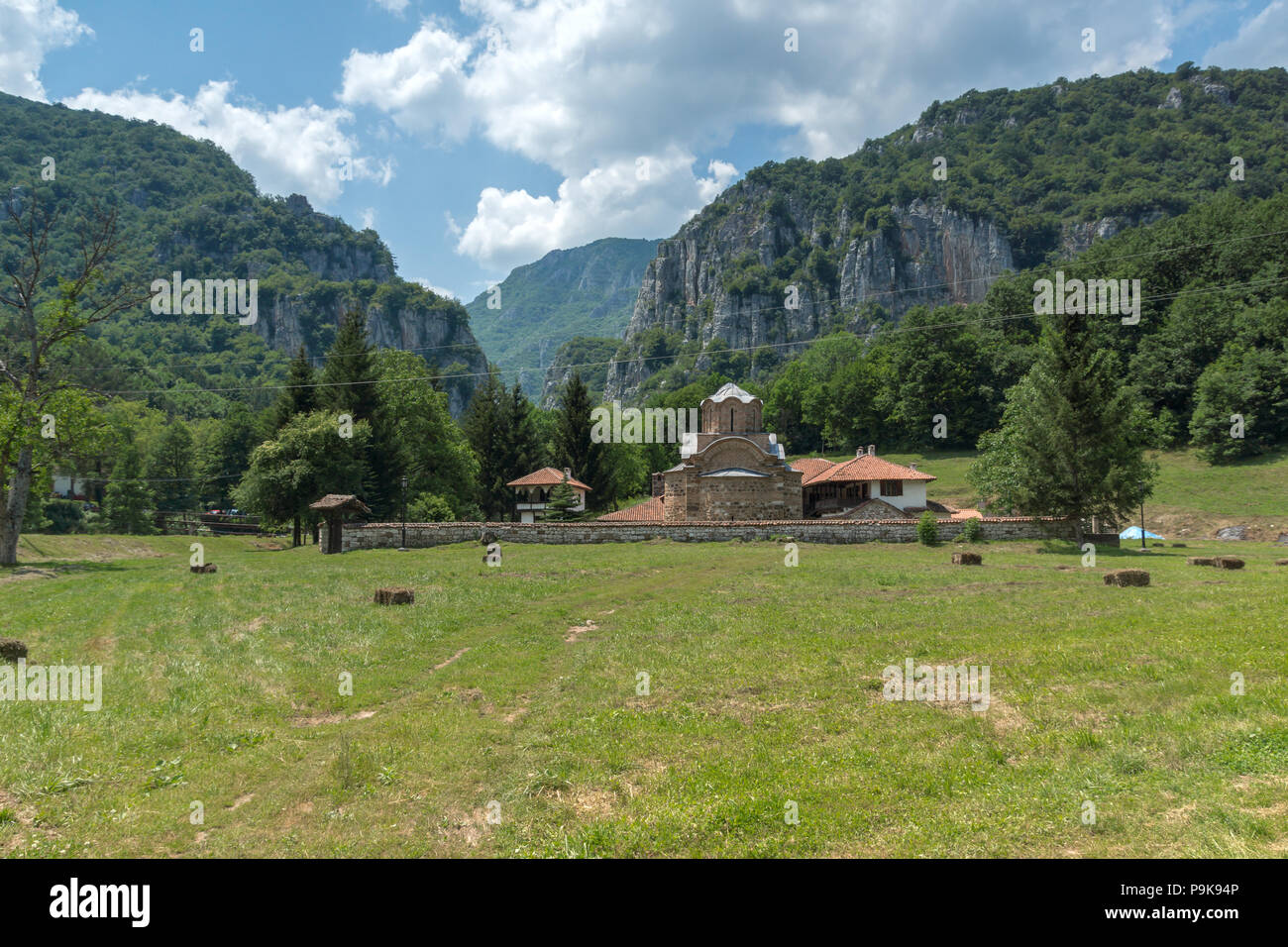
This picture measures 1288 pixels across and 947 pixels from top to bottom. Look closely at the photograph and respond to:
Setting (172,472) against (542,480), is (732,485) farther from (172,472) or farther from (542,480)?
(172,472)

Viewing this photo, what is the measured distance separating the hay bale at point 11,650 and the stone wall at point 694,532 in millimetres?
21721

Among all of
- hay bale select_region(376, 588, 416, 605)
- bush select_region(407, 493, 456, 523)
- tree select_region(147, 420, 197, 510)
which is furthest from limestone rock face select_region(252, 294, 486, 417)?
hay bale select_region(376, 588, 416, 605)

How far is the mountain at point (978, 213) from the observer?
156 m

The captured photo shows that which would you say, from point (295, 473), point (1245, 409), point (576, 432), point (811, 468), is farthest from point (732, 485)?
point (1245, 409)

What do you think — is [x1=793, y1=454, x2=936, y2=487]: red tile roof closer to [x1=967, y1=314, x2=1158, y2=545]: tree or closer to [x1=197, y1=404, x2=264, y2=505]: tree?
[x1=967, y1=314, x2=1158, y2=545]: tree

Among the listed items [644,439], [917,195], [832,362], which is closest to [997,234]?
[917,195]

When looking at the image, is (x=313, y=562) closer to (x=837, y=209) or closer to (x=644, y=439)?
(x=644, y=439)

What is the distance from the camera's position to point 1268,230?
67812 millimetres

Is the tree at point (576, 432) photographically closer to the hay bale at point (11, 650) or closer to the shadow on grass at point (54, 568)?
the shadow on grass at point (54, 568)

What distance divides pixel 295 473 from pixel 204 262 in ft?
549

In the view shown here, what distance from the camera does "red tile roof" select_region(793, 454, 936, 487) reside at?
4328 cm

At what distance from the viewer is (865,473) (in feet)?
A: 144

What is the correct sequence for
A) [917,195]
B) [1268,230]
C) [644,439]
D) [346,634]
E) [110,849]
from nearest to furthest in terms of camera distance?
[110,849] < [346,634] < [1268,230] < [644,439] < [917,195]

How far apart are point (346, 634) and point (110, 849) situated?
7720 millimetres
